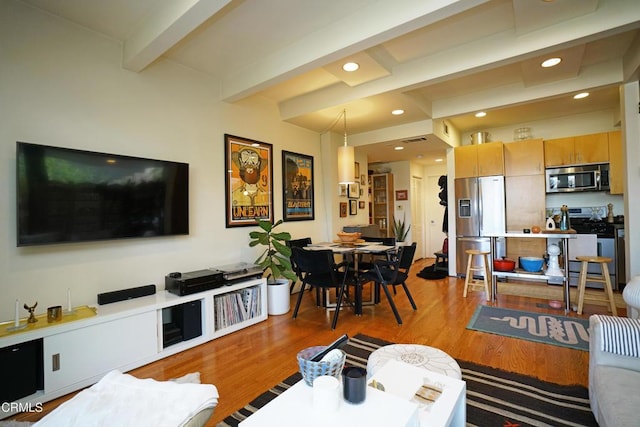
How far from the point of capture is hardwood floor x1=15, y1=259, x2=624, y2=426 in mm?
2121

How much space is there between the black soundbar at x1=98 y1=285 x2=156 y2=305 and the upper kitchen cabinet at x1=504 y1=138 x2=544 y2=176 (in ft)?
17.6

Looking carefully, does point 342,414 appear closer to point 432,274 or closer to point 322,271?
point 322,271

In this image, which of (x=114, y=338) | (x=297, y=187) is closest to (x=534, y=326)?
(x=297, y=187)

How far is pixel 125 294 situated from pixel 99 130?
1368 millimetres

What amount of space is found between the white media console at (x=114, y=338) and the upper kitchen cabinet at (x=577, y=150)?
17.2 ft

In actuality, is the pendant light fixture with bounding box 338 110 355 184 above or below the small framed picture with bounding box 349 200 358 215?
above

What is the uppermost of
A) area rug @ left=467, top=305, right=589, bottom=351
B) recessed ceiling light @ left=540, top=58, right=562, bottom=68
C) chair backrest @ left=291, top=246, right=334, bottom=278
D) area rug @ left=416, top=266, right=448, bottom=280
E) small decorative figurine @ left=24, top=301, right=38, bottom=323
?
recessed ceiling light @ left=540, top=58, right=562, bottom=68

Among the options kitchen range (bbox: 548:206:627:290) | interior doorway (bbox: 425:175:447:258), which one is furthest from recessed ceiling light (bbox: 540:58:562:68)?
interior doorway (bbox: 425:175:447:258)

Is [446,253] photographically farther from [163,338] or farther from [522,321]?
[163,338]

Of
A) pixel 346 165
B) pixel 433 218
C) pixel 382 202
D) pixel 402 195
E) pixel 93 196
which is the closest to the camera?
pixel 93 196

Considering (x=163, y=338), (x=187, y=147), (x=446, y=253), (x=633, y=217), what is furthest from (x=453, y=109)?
(x=163, y=338)

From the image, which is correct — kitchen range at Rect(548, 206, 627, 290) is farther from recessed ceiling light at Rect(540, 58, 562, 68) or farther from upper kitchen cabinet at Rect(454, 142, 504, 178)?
recessed ceiling light at Rect(540, 58, 562, 68)

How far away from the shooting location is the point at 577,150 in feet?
15.5

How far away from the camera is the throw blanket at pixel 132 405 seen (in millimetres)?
1030
